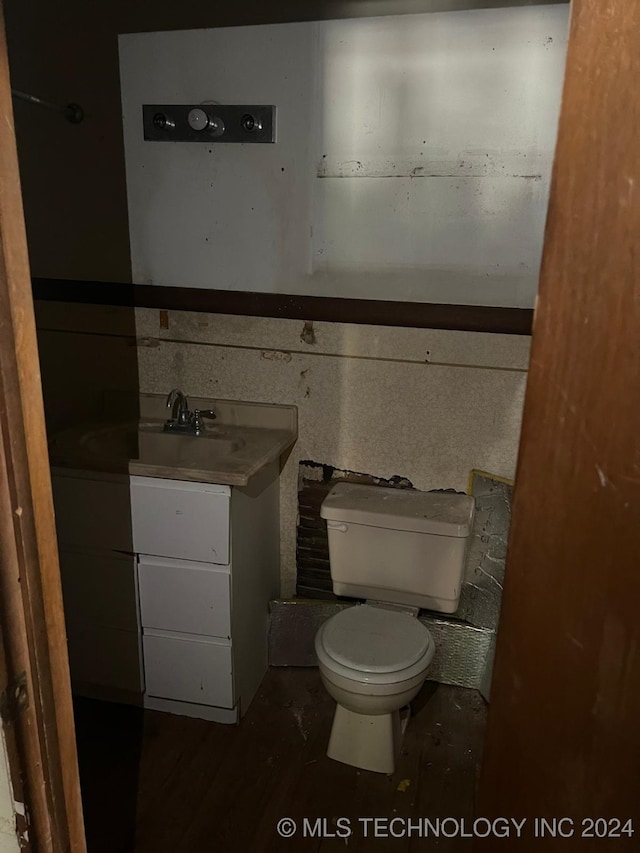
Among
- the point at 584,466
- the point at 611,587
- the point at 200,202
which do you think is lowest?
the point at 611,587

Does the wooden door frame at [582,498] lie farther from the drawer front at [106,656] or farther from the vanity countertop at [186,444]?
the drawer front at [106,656]

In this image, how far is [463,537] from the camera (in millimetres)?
2033

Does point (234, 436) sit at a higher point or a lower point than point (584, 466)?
lower

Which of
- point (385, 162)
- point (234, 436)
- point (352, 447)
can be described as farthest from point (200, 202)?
point (352, 447)

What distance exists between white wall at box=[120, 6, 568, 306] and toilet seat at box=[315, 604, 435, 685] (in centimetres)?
102

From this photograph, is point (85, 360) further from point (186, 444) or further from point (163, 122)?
point (163, 122)

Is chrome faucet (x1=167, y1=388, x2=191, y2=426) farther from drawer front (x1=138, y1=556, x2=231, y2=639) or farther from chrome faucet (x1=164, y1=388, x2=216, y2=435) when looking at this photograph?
drawer front (x1=138, y1=556, x2=231, y2=639)

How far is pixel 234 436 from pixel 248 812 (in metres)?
1.12

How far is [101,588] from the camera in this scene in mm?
2141

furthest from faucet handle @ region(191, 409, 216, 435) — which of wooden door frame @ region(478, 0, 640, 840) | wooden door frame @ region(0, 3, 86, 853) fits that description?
wooden door frame @ region(478, 0, 640, 840)

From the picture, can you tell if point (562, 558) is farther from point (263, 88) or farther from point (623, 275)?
point (263, 88)

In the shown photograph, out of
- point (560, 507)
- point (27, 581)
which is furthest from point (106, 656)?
point (560, 507)

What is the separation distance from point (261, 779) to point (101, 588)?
767 millimetres

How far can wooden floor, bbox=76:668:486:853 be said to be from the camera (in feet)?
5.92
